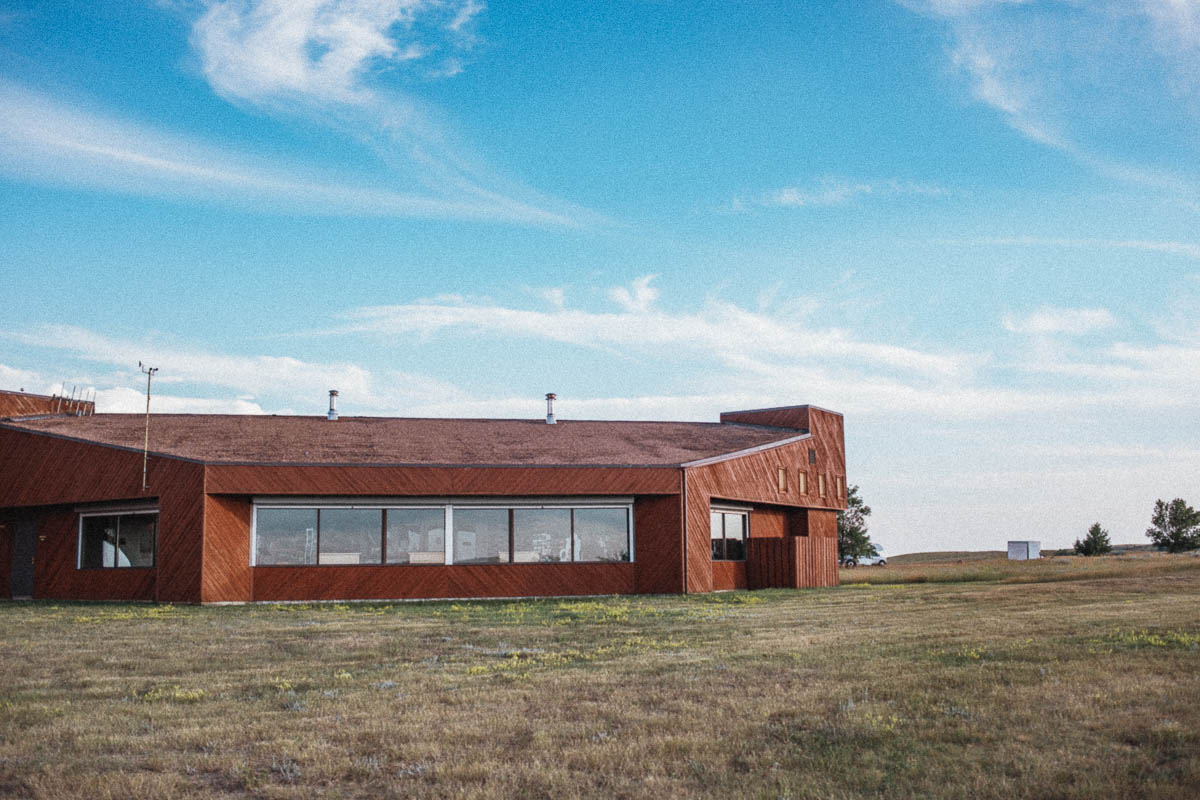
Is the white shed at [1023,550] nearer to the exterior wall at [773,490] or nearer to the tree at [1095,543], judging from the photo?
the tree at [1095,543]

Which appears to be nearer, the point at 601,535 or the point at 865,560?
the point at 601,535

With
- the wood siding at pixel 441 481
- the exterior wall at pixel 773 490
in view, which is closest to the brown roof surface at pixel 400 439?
the wood siding at pixel 441 481

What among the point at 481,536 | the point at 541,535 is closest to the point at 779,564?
the point at 541,535

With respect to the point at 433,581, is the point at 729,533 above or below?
above

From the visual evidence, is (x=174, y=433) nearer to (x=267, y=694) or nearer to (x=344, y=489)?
(x=344, y=489)

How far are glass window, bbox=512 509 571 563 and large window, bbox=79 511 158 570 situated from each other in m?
9.62

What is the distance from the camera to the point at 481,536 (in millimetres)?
28125

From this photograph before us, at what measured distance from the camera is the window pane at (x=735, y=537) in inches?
1260

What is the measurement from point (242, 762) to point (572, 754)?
2.52 metres

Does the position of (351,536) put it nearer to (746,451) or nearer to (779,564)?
(746,451)

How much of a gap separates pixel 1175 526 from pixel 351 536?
60528mm

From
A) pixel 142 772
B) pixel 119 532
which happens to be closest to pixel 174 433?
pixel 119 532

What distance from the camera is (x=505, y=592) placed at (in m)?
27.9

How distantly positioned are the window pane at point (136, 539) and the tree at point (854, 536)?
48.6 metres
